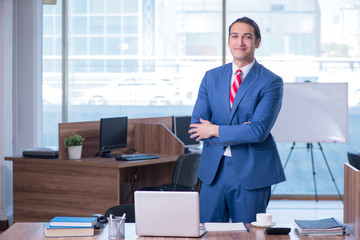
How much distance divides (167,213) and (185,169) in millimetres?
2784

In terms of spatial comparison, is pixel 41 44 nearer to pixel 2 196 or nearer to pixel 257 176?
pixel 2 196

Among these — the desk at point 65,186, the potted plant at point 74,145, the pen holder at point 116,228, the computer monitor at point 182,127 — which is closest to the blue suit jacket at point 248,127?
the pen holder at point 116,228

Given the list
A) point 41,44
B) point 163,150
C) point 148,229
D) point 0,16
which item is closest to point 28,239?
point 148,229

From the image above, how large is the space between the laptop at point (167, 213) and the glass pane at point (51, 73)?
193 inches

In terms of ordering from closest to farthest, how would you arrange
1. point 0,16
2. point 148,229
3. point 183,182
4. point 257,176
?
point 148,229, point 257,176, point 183,182, point 0,16

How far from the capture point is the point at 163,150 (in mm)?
5410

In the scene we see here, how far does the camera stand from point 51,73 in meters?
7.01

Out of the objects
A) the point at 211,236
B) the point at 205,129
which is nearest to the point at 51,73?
the point at 205,129

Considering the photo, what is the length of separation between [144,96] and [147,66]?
40 centimetres

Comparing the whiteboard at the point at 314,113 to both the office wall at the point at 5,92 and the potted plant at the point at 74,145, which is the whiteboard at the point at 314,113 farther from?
the office wall at the point at 5,92

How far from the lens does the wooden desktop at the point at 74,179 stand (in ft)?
15.3

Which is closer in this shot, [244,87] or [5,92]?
[244,87]

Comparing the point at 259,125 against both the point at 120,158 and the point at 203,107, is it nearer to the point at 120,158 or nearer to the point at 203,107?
the point at 203,107

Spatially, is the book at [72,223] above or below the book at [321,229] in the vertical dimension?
above
